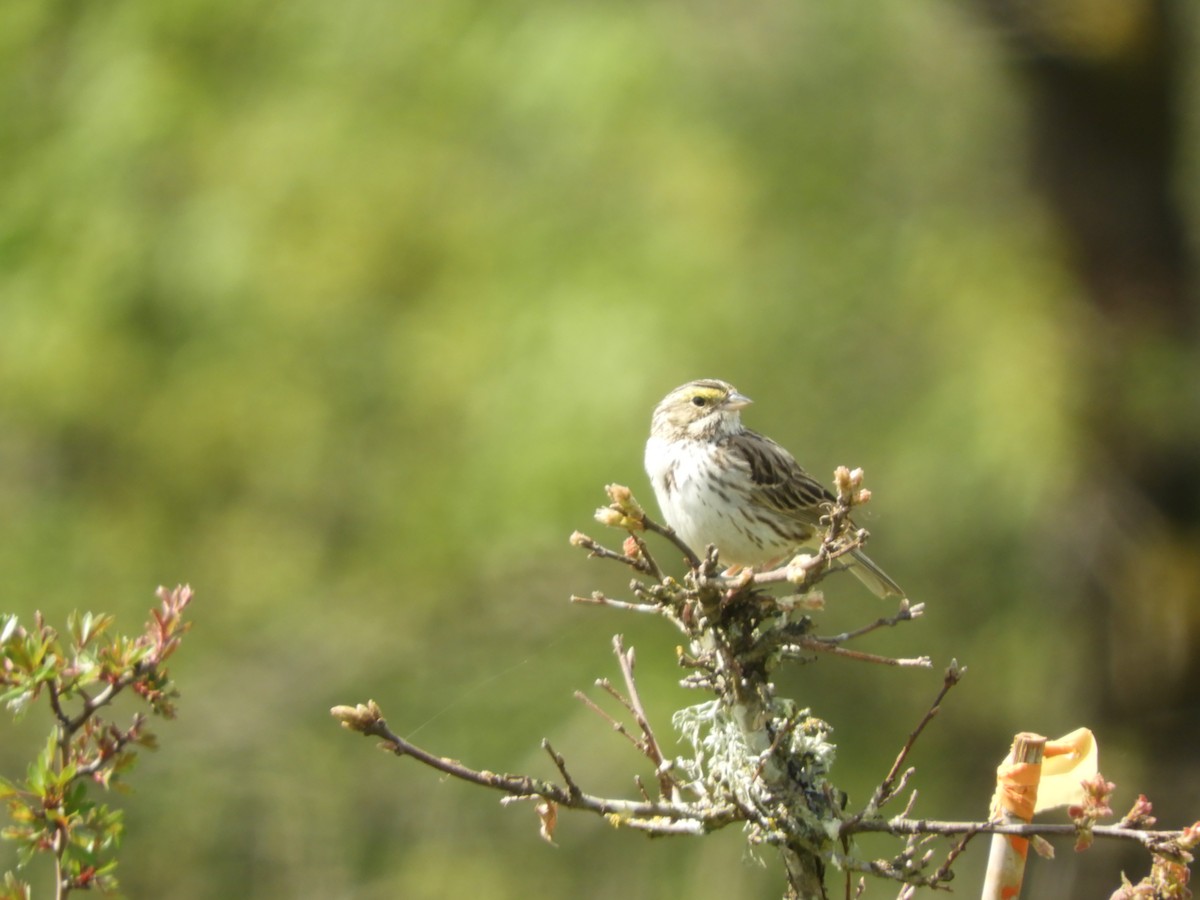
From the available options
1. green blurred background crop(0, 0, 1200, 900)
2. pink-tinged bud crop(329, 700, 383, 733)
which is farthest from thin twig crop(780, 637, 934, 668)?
green blurred background crop(0, 0, 1200, 900)

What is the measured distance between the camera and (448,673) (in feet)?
31.1

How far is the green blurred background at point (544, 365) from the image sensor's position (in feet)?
24.7

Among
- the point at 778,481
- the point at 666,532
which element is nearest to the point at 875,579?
the point at 778,481

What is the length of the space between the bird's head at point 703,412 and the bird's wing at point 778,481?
0.06 metres

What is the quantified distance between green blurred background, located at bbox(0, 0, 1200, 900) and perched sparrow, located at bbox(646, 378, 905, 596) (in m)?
2.56

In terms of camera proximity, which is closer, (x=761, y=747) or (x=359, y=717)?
(x=359, y=717)

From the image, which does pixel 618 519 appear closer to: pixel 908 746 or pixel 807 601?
pixel 807 601

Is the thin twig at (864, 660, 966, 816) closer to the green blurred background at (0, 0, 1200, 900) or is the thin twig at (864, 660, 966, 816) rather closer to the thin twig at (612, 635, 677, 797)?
the thin twig at (612, 635, 677, 797)

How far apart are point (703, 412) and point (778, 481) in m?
0.36

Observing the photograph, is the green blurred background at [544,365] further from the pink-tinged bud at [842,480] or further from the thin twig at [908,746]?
the pink-tinged bud at [842,480]

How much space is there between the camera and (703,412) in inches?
193

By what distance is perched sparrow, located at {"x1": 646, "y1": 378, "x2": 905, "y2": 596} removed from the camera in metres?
4.59

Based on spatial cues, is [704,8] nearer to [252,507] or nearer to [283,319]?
[283,319]

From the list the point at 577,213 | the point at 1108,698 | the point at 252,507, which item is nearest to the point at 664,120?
the point at 577,213
